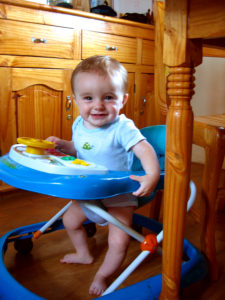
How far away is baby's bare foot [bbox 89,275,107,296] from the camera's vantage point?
81 centimetres

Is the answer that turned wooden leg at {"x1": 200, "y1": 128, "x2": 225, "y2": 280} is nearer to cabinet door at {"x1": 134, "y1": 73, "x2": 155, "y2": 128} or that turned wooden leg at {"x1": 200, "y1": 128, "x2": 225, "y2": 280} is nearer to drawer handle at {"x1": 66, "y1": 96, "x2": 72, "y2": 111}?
drawer handle at {"x1": 66, "y1": 96, "x2": 72, "y2": 111}

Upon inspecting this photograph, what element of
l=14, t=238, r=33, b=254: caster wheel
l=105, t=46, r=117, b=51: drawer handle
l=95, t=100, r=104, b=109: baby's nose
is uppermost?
l=105, t=46, r=117, b=51: drawer handle

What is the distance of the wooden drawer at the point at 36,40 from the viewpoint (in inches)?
51.8

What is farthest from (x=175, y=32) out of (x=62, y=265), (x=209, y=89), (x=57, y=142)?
(x=209, y=89)

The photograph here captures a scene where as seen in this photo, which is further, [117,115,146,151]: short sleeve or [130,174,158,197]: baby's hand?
[117,115,146,151]: short sleeve

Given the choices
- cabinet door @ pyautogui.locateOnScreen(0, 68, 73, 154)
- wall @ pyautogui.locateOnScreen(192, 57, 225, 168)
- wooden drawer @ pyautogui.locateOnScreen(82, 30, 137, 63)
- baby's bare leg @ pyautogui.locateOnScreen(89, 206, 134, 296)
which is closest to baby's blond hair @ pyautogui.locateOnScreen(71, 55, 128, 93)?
baby's bare leg @ pyautogui.locateOnScreen(89, 206, 134, 296)

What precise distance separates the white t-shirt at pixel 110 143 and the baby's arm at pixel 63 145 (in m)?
0.08

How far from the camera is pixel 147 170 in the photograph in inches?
28.2

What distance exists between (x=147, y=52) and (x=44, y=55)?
690 mm

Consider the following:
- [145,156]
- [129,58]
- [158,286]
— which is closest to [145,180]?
[145,156]

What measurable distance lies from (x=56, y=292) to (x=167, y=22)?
2.37ft

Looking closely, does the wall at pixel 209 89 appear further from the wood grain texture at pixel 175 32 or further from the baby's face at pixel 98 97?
the wood grain texture at pixel 175 32

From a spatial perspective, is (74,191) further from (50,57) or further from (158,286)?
(50,57)

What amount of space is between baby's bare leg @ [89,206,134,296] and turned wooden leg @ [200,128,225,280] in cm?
23
